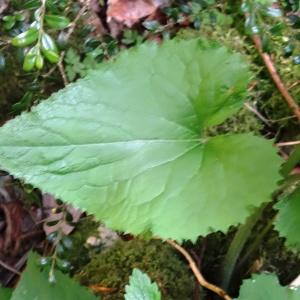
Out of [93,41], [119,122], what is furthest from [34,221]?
[119,122]

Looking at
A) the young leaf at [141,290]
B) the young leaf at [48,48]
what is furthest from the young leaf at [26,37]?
the young leaf at [141,290]

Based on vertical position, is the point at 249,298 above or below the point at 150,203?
below

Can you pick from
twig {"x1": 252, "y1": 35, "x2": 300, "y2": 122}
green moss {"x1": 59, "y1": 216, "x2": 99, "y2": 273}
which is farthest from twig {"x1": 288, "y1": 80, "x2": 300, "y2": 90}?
green moss {"x1": 59, "y1": 216, "x2": 99, "y2": 273}

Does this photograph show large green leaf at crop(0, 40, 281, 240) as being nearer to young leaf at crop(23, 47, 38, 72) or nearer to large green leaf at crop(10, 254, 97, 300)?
young leaf at crop(23, 47, 38, 72)

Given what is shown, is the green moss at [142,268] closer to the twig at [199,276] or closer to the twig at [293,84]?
the twig at [199,276]

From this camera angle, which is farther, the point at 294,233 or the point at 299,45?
the point at 299,45

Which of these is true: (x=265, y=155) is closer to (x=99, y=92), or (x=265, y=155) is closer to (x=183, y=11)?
(x=99, y=92)
